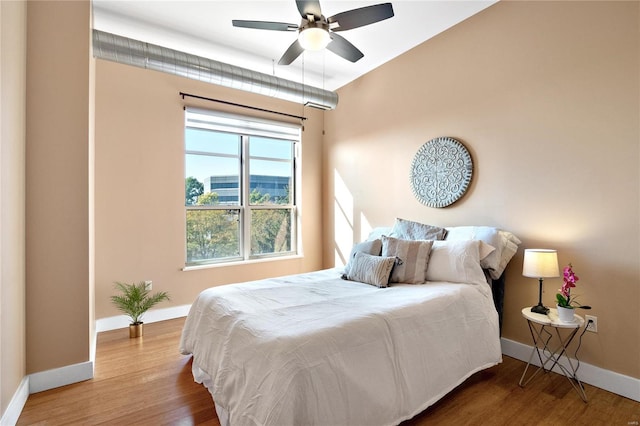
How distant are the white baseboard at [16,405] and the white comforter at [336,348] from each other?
0.97 meters

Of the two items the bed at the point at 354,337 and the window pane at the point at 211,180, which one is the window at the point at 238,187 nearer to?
the window pane at the point at 211,180

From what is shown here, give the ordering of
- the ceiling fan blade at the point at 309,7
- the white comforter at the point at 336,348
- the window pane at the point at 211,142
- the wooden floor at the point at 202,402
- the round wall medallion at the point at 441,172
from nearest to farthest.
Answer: the white comforter at the point at 336,348
the wooden floor at the point at 202,402
the ceiling fan blade at the point at 309,7
the round wall medallion at the point at 441,172
the window pane at the point at 211,142

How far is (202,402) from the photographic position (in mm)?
2100

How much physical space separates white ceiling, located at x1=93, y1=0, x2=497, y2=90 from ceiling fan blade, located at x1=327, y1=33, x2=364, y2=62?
19.5 inches

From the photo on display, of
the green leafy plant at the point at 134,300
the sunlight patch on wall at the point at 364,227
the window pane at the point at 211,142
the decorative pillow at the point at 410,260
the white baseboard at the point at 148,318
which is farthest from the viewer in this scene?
the sunlight patch on wall at the point at 364,227

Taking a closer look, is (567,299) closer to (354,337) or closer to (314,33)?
(354,337)

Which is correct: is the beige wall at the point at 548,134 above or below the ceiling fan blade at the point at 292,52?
below

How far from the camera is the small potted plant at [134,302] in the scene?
10.6ft

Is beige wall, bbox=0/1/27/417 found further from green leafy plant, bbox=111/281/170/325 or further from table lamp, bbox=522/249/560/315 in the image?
table lamp, bbox=522/249/560/315

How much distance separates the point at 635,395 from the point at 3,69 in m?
4.37

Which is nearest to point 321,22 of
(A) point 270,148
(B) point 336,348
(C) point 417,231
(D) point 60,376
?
(C) point 417,231

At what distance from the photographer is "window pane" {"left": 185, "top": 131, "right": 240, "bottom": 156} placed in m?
3.99

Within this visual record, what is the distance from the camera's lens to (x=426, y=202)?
11.3 ft

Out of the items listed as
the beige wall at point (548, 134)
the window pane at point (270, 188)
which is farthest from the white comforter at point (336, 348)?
the window pane at point (270, 188)
